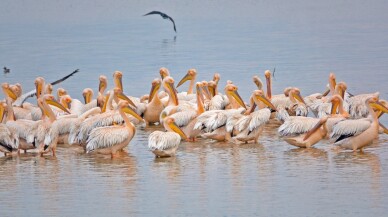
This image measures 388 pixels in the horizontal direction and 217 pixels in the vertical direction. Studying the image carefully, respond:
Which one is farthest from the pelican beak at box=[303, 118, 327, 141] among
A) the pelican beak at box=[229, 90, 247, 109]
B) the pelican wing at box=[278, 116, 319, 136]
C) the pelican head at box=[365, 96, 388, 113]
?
the pelican beak at box=[229, 90, 247, 109]

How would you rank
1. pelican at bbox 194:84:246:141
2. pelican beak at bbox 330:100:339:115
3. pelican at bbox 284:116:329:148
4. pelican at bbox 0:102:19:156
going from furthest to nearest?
pelican beak at bbox 330:100:339:115
pelican at bbox 194:84:246:141
pelican at bbox 284:116:329:148
pelican at bbox 0:102:19:156

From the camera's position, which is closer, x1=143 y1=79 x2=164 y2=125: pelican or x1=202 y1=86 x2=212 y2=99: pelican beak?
x1=143 y1=79 x2=164 y2=125: pelican

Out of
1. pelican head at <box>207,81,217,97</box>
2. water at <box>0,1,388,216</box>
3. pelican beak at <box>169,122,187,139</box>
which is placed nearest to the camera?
water at <box>0,1,388,216</box>

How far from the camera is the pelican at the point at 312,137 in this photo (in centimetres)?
991

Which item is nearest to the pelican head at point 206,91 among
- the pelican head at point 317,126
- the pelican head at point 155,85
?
the pelican head at point 155,85

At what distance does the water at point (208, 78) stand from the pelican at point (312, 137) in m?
0.09

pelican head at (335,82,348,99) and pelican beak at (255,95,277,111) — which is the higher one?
pelican head at (335,82,348,99)

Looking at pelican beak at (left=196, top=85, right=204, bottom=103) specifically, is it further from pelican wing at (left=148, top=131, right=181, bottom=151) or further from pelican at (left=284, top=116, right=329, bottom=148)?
pelican wing at (left=148, top=131, right=181, bottom=151)

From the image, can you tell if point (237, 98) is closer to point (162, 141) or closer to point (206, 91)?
point (206, 91)

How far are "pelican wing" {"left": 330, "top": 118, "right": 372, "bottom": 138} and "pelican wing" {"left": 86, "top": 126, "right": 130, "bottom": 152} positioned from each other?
1985 mm

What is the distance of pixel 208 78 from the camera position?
53.1 feet

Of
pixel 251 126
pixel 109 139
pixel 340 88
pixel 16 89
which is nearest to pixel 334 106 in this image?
pixel 251 126

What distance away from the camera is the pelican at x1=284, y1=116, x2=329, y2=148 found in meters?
9.91

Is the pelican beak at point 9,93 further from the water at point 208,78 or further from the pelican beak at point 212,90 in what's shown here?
the pelican beak at point 212,90
